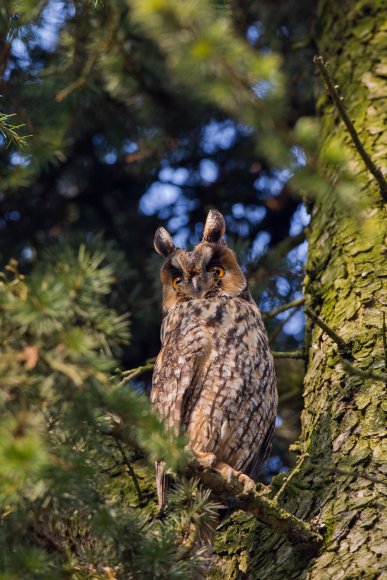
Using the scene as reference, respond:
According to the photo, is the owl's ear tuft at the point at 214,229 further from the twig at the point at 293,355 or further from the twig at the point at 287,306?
the twig at the point at 293,355

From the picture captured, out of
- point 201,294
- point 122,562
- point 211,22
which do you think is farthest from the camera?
point 201,294

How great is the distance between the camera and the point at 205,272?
3232 millimetres

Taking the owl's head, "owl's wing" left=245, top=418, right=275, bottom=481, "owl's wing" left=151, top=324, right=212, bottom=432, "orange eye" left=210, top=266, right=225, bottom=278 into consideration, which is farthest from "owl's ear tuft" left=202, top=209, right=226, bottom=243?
"owl's wing" left=245, top=418, right=275, bottom=481

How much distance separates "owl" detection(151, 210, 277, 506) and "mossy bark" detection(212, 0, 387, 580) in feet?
0.64

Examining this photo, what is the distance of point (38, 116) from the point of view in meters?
3.33

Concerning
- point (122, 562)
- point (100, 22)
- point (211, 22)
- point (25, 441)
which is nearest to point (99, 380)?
point (25, 441)

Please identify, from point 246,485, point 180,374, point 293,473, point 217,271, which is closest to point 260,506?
point 246,485

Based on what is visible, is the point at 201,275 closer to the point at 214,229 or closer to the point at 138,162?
the point at 214,229

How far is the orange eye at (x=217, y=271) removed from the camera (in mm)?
3277

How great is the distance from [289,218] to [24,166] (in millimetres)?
1956

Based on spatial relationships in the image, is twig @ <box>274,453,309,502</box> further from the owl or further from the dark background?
the dark background

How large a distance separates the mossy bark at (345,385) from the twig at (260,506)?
6 centimetres

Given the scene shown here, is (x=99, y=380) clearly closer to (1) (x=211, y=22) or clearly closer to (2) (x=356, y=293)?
(1) (x=211, y=22)

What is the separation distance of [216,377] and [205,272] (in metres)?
0.63
